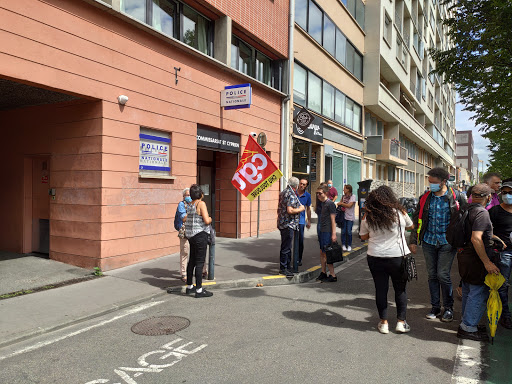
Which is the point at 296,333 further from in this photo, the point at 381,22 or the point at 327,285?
the point at 381,22

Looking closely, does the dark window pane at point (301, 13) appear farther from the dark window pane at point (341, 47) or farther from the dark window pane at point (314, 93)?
the dark window pane at point (341, 47)

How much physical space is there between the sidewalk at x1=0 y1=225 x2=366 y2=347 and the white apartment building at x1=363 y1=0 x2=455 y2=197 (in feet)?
33.5

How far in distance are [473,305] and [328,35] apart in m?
15.6

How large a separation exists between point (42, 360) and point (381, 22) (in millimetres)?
23347

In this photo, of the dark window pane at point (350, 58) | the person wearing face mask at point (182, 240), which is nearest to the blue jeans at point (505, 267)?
the person wearing face mask at point (182, 240)

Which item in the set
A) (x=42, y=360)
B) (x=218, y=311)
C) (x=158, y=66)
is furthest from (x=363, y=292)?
(x=158, y=66)

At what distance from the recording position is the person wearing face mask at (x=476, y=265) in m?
4.23

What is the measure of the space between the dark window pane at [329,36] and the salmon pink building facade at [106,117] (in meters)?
7.44

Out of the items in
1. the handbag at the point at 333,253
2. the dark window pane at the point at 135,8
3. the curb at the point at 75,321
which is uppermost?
the dark window pane at the point at 135,8

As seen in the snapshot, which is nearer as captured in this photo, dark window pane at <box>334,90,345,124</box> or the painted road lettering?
the painted road lettering

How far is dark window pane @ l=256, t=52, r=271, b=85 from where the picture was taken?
42.7 feet

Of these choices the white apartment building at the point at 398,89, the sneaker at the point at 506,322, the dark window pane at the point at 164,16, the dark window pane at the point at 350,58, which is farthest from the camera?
the white apartment building at the point at 398,89

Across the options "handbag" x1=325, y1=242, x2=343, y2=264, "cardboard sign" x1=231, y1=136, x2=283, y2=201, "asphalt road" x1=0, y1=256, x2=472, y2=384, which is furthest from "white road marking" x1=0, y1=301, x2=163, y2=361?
"cardboard sign" x1=231, y1=136, x2=283, y2=201

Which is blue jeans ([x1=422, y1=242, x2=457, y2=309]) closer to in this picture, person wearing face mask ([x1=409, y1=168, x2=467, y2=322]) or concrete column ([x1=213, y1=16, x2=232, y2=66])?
person wearing face mask ([x1=409, y1=168, x2=467, y2=322])
